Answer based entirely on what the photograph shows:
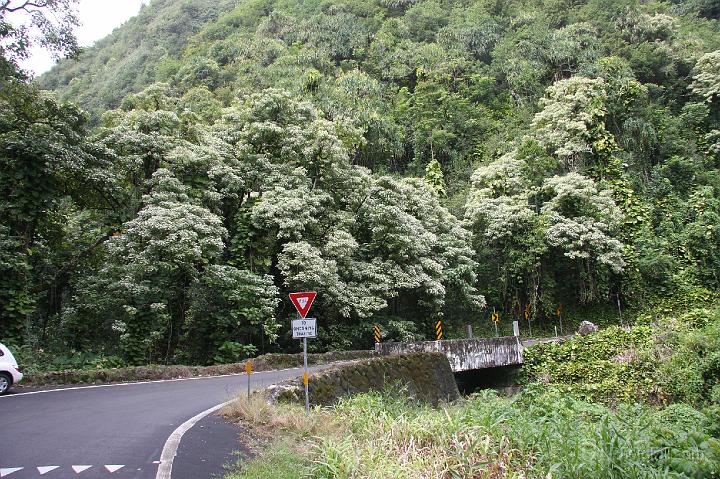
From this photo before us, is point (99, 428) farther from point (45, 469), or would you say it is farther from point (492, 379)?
point (492, 379)

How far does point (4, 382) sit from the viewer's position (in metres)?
12.3

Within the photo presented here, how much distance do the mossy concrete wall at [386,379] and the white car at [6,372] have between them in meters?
7.06

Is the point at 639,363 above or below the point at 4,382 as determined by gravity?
below

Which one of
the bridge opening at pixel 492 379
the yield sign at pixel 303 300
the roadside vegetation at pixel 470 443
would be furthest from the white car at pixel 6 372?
the bridge opening at pixel 492 379

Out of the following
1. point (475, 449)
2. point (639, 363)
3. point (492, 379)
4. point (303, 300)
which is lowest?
point (492, 379)

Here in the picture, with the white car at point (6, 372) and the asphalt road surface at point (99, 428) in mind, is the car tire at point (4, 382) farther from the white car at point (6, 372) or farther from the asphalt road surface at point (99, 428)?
the asphalt road surface at point (99, 428)

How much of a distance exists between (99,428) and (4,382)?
216 inches

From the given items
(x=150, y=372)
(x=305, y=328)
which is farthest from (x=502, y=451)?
(x=150, y=372)

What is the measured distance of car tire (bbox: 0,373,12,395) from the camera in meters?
12.2

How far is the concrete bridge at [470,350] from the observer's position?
1612cm

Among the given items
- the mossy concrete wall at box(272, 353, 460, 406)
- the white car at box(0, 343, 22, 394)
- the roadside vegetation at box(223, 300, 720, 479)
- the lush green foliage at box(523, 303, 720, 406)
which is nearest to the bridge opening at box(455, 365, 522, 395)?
the lush green foliage at box(523, 303, 720, 406)

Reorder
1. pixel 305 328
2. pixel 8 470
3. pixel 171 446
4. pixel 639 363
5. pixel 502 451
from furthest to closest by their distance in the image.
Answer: pixel 639 363 < pixel 305 328 < pixel 171 446 < pixel 502 451 < pixel 8 470

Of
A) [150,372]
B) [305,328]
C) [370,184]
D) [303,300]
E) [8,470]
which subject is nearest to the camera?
[8,470]

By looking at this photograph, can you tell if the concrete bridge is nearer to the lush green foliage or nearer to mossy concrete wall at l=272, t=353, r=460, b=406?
mossy concrete wall at l=272, t=353, r=460, b=406
